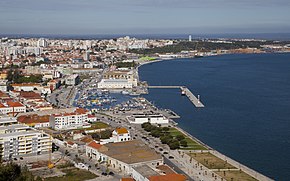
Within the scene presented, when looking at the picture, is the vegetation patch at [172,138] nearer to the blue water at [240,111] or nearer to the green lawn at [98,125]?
the blue water at [240,111]

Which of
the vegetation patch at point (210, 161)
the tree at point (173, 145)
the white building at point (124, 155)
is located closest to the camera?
the white building at point (124, 155)

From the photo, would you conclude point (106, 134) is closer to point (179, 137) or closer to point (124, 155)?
point (179, 137)

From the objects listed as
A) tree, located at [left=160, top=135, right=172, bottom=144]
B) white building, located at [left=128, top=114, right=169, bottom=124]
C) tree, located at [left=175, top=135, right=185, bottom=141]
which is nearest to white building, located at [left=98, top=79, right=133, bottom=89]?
white building, located at [left=128, top=114, right=169, bottom=124]

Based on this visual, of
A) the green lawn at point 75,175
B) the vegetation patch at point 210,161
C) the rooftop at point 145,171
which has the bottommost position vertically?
the green lawn at point 75,175

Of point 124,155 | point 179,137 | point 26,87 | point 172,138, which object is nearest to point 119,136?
point 172,138

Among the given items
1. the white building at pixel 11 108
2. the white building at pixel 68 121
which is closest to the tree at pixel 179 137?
the white building at pixel 68 121

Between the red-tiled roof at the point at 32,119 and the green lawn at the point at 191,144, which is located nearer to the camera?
the green lawn at the point at 191,144

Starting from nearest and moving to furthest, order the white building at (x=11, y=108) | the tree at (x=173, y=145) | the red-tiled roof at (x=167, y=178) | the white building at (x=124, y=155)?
the red-tiled roof at (x=167, y=178) → the white building at (x=124, y=155) → the tree at (x=173, y=145) → the white building at (x=11, y=108)
